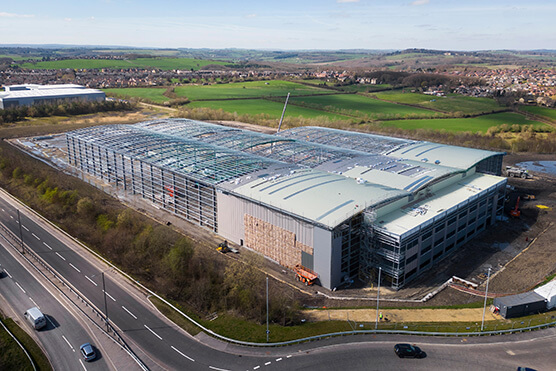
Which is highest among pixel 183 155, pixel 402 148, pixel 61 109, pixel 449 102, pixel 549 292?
pixel 449 102

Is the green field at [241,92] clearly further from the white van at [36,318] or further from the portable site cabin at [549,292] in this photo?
the portable site cabin at [549,292]

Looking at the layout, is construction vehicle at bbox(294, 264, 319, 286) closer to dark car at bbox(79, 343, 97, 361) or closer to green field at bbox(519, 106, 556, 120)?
dark car at bbox(79, 343, 97, 361)

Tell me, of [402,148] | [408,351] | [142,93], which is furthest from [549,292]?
[142,93]

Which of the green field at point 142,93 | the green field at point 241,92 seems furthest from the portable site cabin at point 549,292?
the green field at point 142,93

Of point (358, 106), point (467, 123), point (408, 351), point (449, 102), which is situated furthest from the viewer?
point (449, 102)

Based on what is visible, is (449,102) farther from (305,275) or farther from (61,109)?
(61,109)
